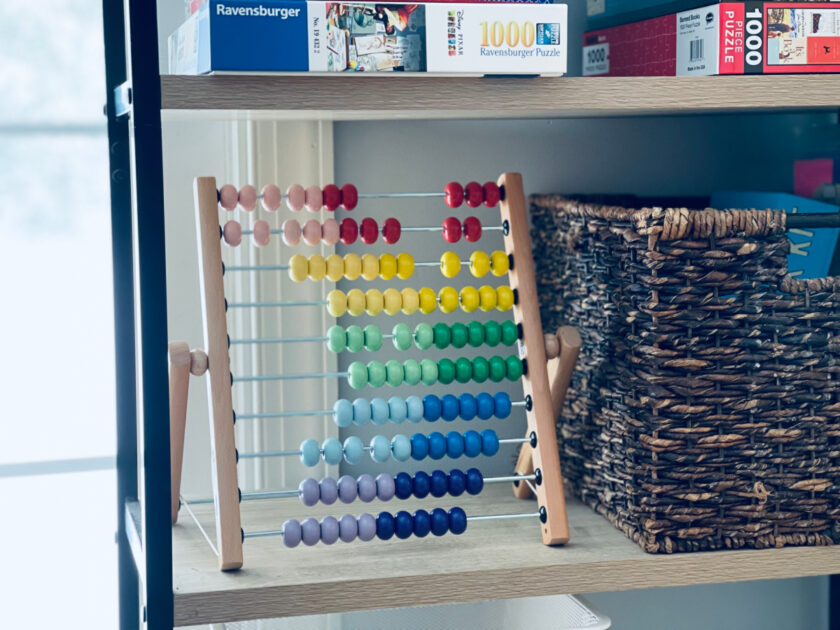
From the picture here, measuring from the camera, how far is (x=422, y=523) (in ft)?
3.49

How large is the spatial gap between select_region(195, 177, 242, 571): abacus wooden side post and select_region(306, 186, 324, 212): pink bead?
0.36 ft

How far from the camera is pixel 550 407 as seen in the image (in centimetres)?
111

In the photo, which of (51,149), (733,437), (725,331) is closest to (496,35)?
(725,331)

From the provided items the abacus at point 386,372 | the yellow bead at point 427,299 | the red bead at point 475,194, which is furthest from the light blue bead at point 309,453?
the red bead at point 475,194

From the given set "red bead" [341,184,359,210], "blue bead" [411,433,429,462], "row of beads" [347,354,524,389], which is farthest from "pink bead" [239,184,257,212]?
"blue bead" [411,433,429,462]

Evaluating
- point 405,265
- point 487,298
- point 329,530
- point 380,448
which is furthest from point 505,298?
point 329,530

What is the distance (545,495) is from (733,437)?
0.71 feet

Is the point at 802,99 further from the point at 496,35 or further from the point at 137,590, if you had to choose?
the point at 137,590

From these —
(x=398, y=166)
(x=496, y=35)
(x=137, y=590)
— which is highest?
(x=496, y=35)

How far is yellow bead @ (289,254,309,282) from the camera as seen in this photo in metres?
1.10

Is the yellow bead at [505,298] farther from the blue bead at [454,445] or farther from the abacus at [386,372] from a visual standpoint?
the blue bead at [454,445]

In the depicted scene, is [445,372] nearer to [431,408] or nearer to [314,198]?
[431,408]

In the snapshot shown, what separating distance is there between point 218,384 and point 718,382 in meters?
0.54

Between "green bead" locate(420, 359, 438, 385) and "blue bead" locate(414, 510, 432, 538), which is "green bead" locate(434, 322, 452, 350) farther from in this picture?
"blue bead" locate(414, 510, 432, 538)
